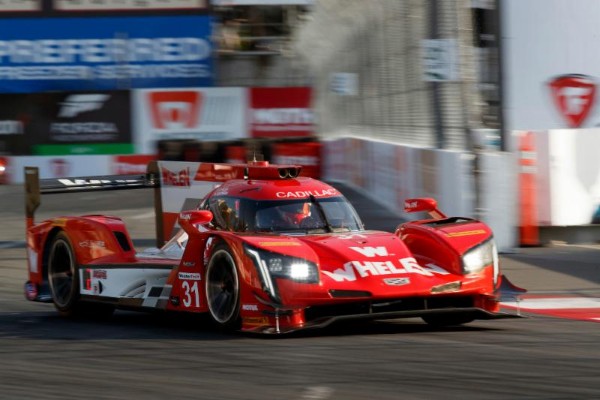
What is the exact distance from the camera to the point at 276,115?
1395 inches

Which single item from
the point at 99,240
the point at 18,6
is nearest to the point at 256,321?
the point at 99,240

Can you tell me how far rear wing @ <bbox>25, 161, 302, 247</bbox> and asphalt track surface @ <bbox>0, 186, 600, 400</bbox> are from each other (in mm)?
961

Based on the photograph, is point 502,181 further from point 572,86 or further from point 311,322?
point 311,322

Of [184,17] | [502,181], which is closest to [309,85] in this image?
[184,17]

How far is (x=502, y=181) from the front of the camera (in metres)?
14.7

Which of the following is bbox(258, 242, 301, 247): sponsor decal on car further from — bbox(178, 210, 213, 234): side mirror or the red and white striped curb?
the red and white striped curb

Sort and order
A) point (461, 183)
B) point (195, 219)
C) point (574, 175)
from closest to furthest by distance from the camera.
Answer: point (195, 219)
point (461, 183)
point (574, 175)

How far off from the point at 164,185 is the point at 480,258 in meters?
3.47

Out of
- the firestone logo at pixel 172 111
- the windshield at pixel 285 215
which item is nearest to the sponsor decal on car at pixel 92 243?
the windshield at pixel 285 215

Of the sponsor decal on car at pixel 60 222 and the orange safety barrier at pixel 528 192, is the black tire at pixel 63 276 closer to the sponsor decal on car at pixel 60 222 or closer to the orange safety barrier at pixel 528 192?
the sponsor decal on car at pixel 60 222

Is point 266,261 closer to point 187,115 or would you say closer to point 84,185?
point 84,185

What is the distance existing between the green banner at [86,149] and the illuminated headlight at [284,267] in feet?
86.5

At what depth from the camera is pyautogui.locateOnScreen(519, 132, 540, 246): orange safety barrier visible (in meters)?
15.0

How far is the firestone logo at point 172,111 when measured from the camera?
34.3 meters
